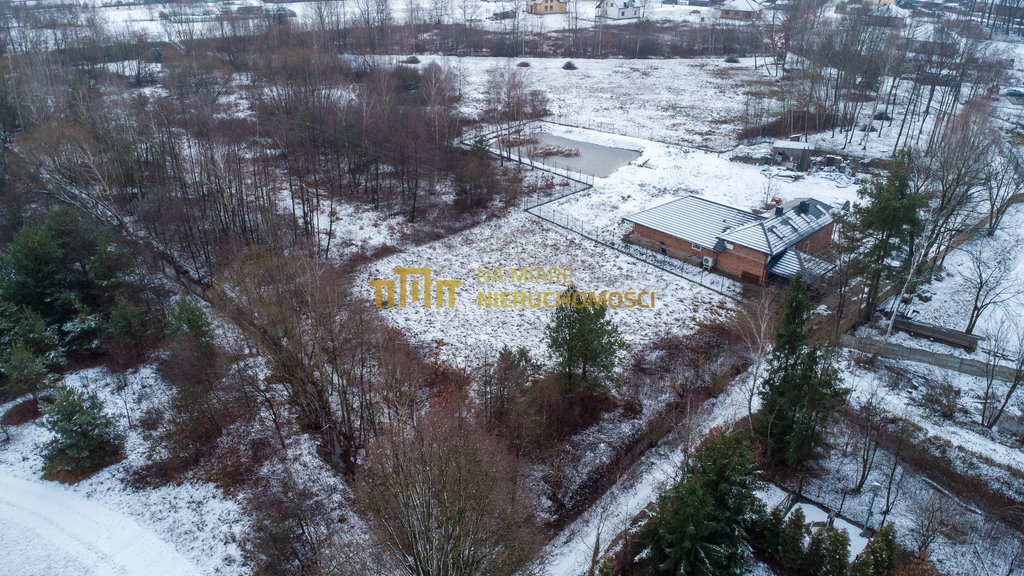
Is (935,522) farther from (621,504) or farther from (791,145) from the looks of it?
(791,145)

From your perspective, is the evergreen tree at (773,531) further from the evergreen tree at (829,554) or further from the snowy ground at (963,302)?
the snowy ground at (963,302)

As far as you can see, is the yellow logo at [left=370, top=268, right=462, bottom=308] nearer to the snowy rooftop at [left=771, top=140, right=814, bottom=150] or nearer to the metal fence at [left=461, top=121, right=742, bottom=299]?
the metal fence at [left=461, top=121, right=742, bottom=299]

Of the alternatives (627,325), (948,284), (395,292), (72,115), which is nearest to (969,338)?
(948,284)

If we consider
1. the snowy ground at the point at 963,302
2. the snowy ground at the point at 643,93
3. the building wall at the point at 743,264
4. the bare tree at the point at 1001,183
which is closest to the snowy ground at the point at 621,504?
the building wall at the point at 743,264

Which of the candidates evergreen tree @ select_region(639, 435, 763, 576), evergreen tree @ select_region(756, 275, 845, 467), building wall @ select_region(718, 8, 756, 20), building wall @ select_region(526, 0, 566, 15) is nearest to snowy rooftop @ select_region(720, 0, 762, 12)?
building wall @ select_region(718, 8, 756, 20)

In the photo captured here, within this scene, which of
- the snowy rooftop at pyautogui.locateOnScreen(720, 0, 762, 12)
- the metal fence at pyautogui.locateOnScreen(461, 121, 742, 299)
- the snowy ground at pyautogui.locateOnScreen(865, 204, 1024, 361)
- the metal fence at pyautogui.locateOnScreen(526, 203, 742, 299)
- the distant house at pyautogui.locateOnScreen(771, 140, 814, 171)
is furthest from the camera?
the snowy rooftop at pyautogui.locateOnScreen(720, 0, 762, 12)
